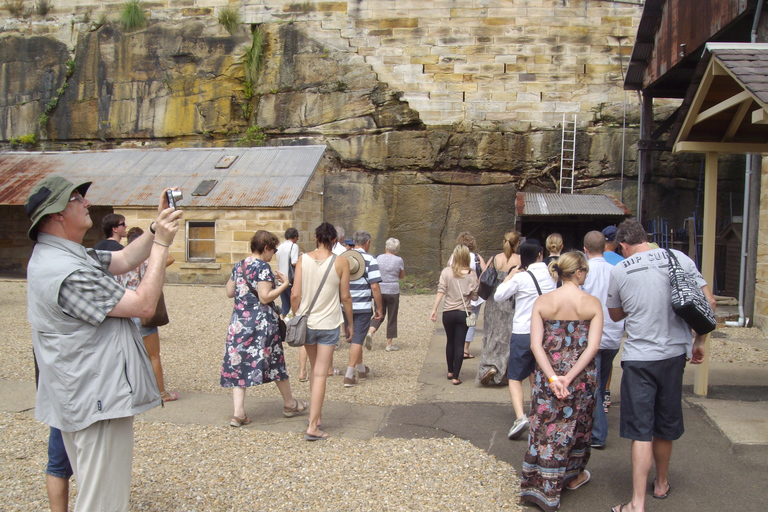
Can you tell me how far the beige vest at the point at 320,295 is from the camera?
4473mm

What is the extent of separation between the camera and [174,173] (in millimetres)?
15195

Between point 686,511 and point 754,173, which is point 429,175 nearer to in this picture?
point 754,173

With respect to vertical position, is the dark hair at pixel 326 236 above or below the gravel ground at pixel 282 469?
above

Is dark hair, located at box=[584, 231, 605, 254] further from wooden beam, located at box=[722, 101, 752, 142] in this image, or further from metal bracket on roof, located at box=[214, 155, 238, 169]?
metal bracket on roof, located at box=[214, 155, 238, 169]

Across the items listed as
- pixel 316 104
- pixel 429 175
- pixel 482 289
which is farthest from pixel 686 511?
pixel 316 104

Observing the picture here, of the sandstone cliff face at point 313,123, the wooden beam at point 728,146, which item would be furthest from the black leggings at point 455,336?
the sandstone cliff face at point 313,123

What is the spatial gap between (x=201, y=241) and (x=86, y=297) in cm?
1203

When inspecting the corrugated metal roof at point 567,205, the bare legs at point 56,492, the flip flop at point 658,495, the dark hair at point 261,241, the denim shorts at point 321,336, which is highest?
the corrugated metal roof at point 567,205

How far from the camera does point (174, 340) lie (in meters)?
8.30

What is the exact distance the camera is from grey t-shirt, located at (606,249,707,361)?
130 inches

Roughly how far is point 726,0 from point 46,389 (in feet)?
34.2

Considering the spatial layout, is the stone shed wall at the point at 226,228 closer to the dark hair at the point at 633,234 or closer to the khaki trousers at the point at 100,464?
the dark hair at the point at 633,234

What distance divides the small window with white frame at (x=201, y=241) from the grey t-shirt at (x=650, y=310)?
11.8 m

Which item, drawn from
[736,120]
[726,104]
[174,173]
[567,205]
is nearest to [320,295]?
[726,104]
